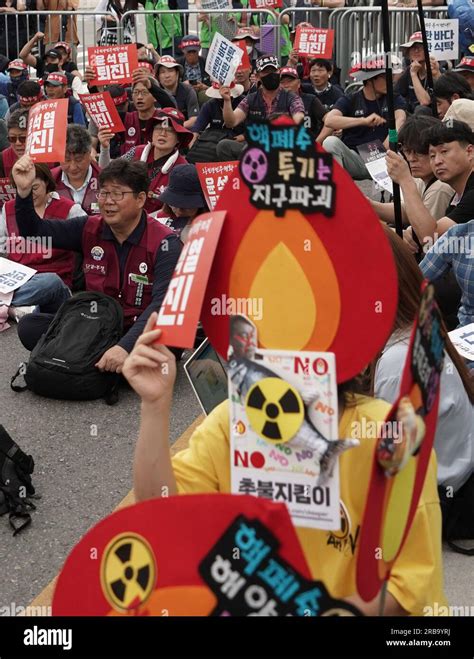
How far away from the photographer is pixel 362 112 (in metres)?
10.8

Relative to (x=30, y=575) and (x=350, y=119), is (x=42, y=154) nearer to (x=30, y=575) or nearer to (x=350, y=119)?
(x=30, y=575)

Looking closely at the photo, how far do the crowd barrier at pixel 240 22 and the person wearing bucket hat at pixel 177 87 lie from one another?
45.1 inches

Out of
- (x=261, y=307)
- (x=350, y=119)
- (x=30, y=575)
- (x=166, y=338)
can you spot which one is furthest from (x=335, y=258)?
(x=350, y=119)

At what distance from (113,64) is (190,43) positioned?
2.83m

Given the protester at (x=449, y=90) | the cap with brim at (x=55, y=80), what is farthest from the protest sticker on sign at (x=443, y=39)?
the cap with brim at (x=55, y=80)

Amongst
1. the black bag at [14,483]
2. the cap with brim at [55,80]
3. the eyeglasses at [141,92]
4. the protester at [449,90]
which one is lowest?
the black bag at [14,483]

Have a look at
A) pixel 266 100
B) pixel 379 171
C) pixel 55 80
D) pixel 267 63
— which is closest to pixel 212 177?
pixel 379 171

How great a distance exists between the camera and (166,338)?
195 centimetres

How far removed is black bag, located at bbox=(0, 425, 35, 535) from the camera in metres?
4.58

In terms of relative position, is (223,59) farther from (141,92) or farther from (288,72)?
(141,92)

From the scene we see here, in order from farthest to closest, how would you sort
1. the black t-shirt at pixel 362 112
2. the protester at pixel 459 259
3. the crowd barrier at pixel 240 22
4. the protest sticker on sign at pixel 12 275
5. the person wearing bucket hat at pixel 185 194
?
the crowd barrier at pixel 240 22 < the black t-shirt at pixel 362 112 < the protest sticker on sign at pixel 12 275 < the person wearing bucket hat at pixel 185 194 < the protester at pixel 459 259

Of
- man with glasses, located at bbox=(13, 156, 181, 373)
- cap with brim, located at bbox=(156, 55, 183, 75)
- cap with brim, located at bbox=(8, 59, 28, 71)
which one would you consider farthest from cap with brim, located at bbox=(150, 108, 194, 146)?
cap with brim, located at bbox=(8, 59, 28, 71)

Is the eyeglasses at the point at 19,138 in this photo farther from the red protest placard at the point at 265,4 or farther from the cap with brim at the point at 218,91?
the red protest placard at the point at 265,4

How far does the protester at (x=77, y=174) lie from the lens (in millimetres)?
8188
